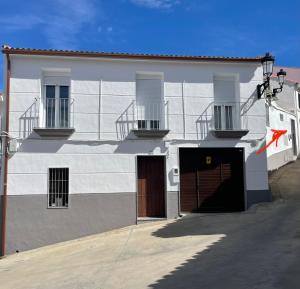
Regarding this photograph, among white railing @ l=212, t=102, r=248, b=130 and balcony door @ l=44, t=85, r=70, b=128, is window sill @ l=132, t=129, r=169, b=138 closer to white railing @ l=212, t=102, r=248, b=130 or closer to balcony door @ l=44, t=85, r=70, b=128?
white railing @ l=212, t=102, r=248, b=130

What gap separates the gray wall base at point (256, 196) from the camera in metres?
13.5

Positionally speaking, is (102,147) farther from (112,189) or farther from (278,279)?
(278,279)

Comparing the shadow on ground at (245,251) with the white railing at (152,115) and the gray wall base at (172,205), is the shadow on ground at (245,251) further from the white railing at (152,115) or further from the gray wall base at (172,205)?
the white railing at (152,115)

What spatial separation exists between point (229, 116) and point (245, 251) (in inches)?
236

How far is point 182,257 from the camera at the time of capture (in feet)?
28.9

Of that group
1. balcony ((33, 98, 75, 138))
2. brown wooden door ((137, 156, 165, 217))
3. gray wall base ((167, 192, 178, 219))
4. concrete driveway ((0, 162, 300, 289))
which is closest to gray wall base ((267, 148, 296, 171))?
concrete driveway ((0, 162, 300, 289))

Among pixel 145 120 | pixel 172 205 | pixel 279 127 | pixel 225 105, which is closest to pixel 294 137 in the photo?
pixel 279 127

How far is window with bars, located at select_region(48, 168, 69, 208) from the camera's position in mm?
12586

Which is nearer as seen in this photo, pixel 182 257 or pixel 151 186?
pixel 182 257

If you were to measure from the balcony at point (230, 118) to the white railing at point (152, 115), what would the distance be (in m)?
1.68

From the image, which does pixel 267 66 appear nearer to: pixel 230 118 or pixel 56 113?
pixel 230 118

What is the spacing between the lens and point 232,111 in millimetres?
13797

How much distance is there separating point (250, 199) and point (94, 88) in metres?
6.32

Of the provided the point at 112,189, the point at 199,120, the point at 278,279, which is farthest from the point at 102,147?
the point at 278,279
